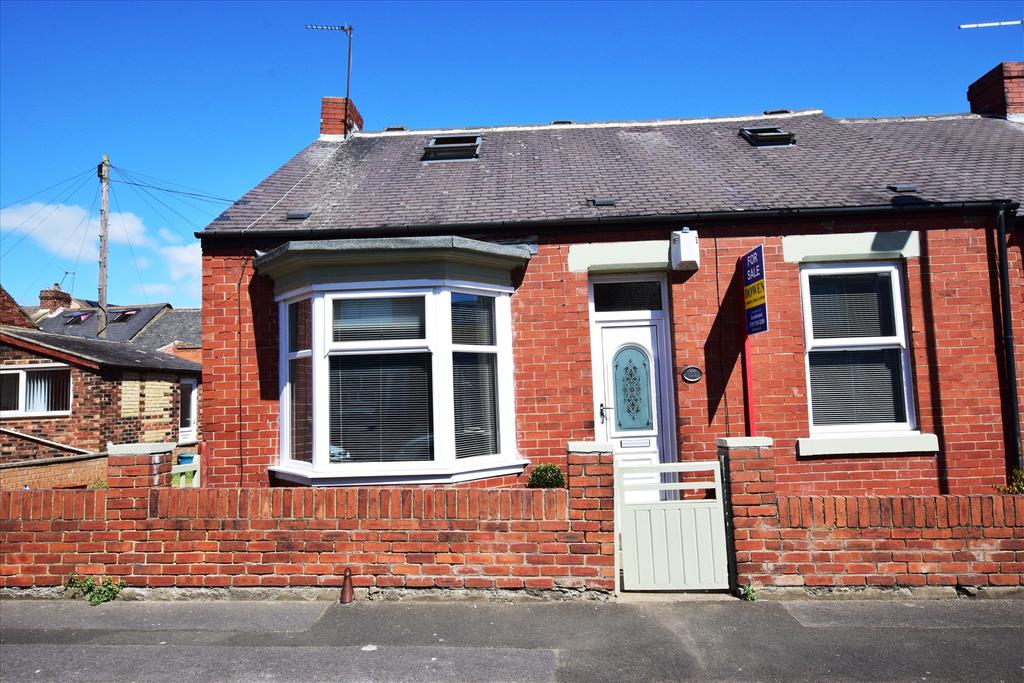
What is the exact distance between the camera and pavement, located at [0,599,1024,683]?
365 centimetres

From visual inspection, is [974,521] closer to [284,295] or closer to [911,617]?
[911,617]

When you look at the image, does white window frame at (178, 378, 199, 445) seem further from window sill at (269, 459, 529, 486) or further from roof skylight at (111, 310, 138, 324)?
window sill at (269, 459, 529, 486)

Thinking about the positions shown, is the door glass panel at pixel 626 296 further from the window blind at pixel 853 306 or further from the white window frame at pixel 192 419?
the white window frame at pixel 192 419

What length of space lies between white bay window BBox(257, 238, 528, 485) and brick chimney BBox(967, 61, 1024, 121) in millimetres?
9433

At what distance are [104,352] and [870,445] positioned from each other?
1806 cm

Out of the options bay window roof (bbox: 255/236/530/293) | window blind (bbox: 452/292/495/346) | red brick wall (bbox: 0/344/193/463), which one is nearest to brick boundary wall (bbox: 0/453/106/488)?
red brick wall (bbox: 0/344/193/463)

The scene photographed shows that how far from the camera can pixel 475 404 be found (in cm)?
654

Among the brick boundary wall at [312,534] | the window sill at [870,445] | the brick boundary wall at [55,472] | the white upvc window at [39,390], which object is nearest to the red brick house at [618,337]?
the window sill at [870,445]

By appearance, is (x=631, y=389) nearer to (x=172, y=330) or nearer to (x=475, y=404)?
(x=475, y=404)

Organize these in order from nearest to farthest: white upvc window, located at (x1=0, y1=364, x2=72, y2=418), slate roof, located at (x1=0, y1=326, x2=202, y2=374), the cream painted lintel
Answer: the cream painted lintel → slate roof, located at (x1=0, y1=326, x2=202, y2=374) → white upvc window, located at (x1=0, y1=364, x2=72, y2=418)

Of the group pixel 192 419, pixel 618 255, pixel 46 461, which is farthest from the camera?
pixel 192 419

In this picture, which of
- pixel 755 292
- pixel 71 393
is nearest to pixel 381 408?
pixel 755 292

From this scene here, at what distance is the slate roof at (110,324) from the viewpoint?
28828 mm

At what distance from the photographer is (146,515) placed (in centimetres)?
488
